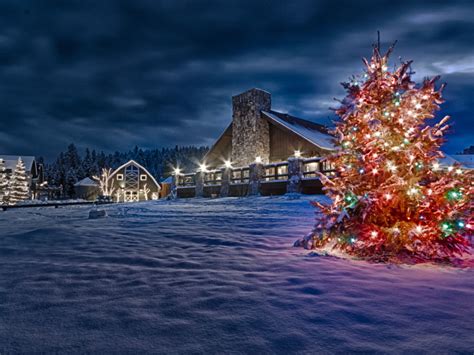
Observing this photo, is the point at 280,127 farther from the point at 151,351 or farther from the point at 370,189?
the point at 151,351

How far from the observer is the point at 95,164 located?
59.2 m

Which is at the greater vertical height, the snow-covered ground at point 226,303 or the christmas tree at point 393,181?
the christmas tree at point 393,181

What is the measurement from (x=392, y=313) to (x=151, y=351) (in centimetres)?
155

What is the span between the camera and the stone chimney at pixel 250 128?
21312 mm

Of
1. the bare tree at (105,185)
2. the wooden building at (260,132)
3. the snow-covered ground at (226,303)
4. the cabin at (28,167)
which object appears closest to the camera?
the snow-covered ground at (226,303)

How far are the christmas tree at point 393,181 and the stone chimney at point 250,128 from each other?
1715 cm

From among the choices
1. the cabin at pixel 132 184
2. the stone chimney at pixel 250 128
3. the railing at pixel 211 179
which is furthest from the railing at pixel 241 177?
the cabin at pixel 132 184

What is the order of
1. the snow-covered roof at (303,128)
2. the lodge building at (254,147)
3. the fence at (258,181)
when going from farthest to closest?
the lodge building at (254,147)
the snow-covered roof at (303,128)
the fence at (258,181)

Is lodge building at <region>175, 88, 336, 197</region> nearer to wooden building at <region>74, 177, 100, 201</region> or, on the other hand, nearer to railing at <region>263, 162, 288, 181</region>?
railing at <region>263, 162, 288, 181</region>

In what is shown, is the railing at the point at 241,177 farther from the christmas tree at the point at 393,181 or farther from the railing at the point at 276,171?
the christmas tree at the point at 393,181

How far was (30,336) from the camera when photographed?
1620 mm

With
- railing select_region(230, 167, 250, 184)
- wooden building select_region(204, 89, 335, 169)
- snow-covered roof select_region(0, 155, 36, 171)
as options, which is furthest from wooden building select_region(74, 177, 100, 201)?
railing select_region(230, 167, 250, 184)

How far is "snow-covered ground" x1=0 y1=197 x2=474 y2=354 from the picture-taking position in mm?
1578

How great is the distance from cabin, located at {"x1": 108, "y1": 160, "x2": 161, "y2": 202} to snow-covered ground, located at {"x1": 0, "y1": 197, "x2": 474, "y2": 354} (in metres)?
38.5
